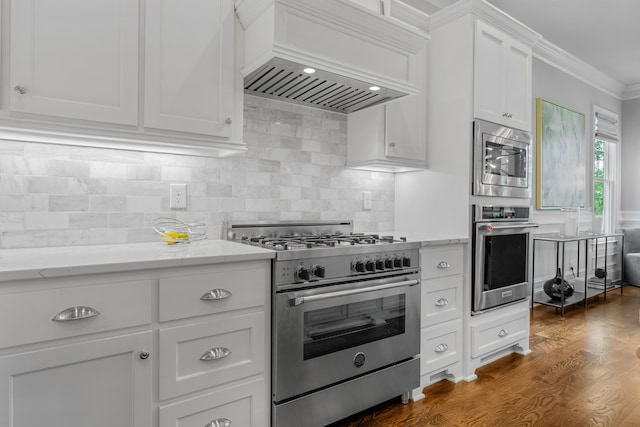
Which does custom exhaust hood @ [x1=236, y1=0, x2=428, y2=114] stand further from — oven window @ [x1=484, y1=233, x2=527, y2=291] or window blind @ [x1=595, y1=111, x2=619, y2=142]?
window blind @ [x1=595, y1=111, x2=619, y2=142]

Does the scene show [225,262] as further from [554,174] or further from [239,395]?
[554,174]

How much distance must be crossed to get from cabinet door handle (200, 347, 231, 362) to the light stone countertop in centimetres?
36

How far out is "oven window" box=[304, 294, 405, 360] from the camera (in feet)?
6.08

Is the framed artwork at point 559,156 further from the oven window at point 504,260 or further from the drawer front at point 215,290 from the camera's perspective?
the drawer front at point 215,290

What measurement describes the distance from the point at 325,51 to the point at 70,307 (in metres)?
1.57

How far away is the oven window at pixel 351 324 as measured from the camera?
6.08 feet

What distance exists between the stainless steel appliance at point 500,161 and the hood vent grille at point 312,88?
2.39ft

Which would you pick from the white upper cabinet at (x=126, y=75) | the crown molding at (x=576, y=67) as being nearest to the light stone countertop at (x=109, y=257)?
the white upper cabinet at (x=126, y=75)

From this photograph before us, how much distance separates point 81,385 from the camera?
4.35ft

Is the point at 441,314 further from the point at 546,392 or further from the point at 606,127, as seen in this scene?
the point at 606,127

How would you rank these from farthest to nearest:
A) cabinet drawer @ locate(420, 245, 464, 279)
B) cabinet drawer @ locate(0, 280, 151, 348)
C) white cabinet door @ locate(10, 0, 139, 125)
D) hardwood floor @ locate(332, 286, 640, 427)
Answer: cabinet drawer @ locate(420, 245, 464, 279), hardwood floor @ locate(332, 286, 640, 427), white cabinet door @ locate(10, 0, 139, 125), cabinet drawer @ locate(0, 280, 151, 348)

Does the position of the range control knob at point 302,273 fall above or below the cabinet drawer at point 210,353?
above

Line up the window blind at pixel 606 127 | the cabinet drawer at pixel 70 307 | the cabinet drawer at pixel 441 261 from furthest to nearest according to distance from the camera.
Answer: the window blind at pixel 606 127, the cabinet drawer at pixel 441 261, the cabinet drawer at pixel 70 307

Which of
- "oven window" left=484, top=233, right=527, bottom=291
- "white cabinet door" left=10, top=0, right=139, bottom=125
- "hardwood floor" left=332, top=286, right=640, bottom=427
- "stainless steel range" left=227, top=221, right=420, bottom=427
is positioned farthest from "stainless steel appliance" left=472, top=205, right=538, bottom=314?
"white cabinet door" left=10, top=0, right=139, bottom=125
